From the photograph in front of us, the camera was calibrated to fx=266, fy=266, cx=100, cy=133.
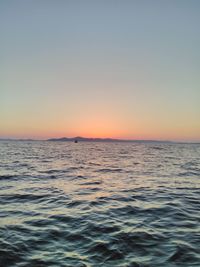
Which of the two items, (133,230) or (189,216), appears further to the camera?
(189,216)

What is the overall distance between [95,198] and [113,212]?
2.93 meters

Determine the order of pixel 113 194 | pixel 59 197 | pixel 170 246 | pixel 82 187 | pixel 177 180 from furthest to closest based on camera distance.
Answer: pixel 177 180 → pixel 82 187 → pixel 113 194 → pixel 59 197 → pixel 170 246

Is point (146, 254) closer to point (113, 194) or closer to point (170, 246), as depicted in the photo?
point (170, 246)

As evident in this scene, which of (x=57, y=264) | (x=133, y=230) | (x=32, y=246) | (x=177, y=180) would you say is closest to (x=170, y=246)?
(x=133, y=230)

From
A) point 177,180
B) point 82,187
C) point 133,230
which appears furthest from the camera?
point 177,180

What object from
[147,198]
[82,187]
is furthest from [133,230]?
[82,187]

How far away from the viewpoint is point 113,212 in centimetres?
1121

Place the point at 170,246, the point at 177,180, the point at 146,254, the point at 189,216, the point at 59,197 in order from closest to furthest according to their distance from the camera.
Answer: the point at 146,254 → the point at 170,246 → the point at 189,216 → the point at 59,197 → the point at 177,180

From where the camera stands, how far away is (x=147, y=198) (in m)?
14.0

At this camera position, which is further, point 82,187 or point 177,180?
point 177,180

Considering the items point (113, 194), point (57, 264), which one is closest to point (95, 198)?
point (113, 194)

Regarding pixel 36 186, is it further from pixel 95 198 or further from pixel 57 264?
pixel 57 264

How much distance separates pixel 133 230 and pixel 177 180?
12.7m

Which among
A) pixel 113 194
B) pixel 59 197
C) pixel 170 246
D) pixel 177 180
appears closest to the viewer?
pixel 170 246
